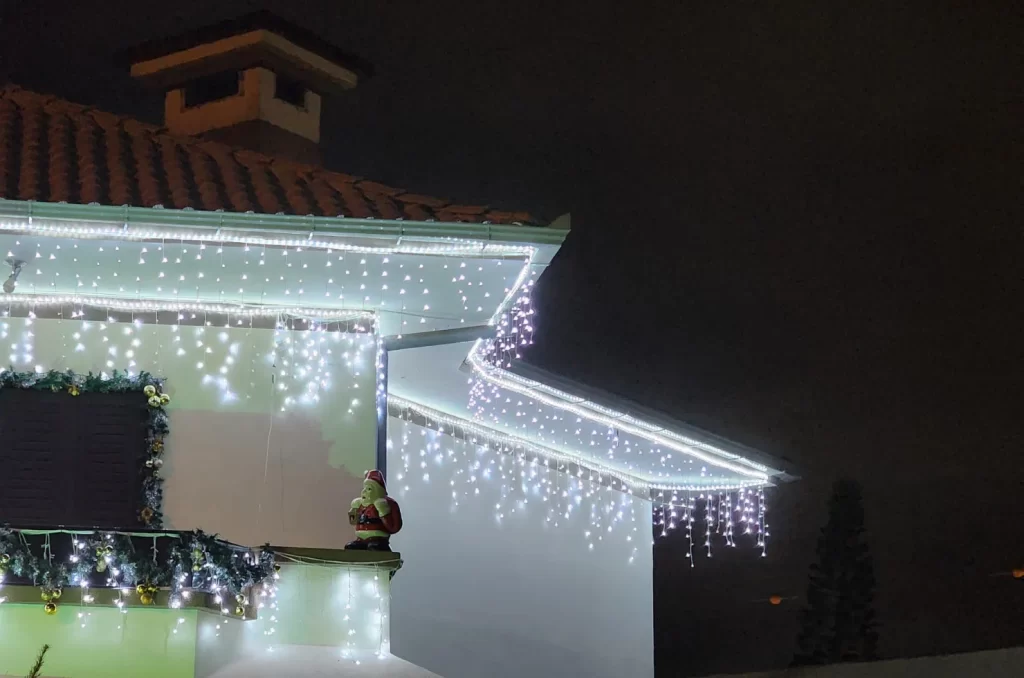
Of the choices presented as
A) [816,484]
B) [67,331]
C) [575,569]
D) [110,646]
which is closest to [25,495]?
[67,331]

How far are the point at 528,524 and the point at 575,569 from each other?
1125 mm

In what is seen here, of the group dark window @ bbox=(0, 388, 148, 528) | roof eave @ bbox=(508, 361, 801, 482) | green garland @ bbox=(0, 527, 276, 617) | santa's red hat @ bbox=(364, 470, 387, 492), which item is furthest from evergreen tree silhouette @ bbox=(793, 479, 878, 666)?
green garland @ bbox=(0, 527, 276, 617)

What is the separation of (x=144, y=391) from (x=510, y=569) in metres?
6.02

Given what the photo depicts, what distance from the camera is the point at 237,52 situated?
14.4 metres

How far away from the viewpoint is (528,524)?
615 inches

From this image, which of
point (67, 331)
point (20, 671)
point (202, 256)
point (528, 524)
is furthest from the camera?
point (528, 524)

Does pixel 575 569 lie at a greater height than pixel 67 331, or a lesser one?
lesser

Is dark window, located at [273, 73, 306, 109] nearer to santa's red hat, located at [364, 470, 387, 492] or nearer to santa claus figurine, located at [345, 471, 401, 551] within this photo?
santa's red hat, located at [364, 470, 387, 492]

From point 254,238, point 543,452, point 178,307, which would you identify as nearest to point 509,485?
point 543,452

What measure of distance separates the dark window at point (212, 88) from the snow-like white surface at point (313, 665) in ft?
23.3

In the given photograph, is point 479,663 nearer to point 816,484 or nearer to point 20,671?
point 20,671

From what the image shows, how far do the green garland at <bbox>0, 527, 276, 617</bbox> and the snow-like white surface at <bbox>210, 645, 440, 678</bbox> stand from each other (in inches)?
33.7

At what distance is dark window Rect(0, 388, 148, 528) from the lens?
10.3m

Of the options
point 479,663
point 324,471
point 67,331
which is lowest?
point 479,663
